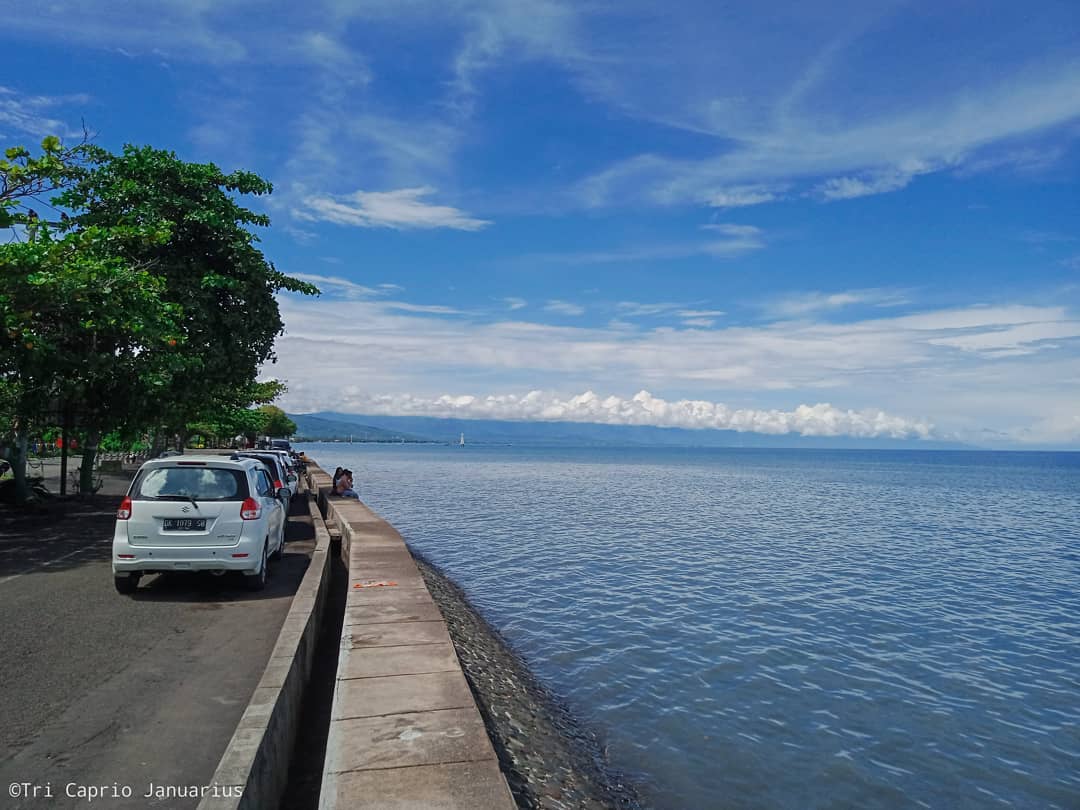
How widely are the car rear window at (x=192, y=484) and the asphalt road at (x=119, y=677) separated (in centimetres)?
146

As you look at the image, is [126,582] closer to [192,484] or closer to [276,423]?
[192,484]

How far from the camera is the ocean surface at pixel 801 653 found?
26.8ft

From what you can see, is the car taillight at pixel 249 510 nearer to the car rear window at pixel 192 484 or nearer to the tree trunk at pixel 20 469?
the car rear window at pixel 192 484

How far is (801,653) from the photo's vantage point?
12.4 m

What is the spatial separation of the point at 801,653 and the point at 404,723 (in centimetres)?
924

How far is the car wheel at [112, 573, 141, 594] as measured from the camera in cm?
1027

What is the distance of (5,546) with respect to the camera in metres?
14.1

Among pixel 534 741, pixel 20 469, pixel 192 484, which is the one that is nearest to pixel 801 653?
pixel 534 741

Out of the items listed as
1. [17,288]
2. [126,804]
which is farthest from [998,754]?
[17,288]

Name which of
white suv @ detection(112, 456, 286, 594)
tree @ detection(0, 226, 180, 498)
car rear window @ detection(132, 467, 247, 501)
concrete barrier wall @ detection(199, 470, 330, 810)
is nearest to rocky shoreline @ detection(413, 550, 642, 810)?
concrete barrier wall @ detection(199, 470, 330, 810)

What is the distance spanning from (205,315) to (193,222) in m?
2.63

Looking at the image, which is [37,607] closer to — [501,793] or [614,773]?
[614,773]

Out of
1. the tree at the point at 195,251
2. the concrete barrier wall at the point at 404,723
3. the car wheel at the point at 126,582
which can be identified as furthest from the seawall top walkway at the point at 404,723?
the tree at the point at 195,251

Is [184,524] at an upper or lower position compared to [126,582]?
upper
